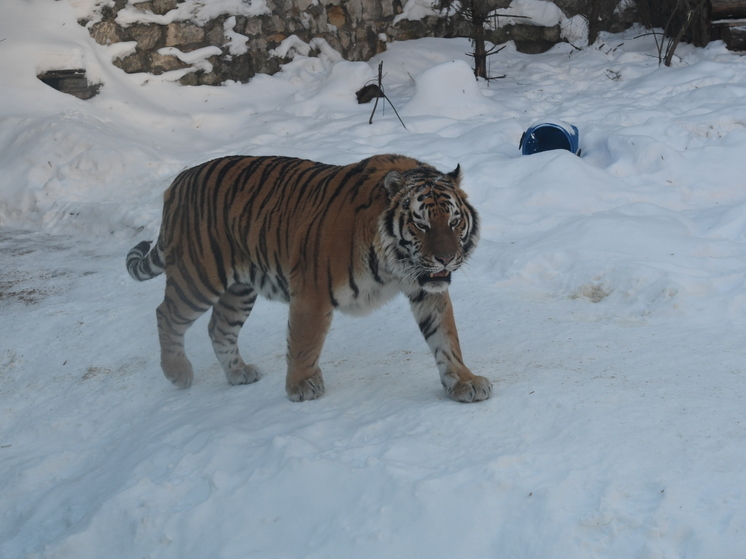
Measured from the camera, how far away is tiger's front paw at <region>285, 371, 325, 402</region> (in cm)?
379

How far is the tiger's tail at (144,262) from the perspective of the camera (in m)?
4.63

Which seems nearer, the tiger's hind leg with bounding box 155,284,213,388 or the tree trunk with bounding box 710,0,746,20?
the tiger's hind leg with bounding box 155,284,213,388

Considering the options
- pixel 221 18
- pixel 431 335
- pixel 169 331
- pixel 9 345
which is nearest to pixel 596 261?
pixel 431 335

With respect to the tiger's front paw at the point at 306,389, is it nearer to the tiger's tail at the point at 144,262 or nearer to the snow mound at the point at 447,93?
the tiger's tail at the point at 144,262

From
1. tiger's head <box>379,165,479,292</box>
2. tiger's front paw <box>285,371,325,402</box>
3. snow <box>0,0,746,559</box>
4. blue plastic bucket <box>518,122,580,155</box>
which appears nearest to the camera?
snow <box>0,0,746,559</box>

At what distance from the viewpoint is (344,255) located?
11.8 ft

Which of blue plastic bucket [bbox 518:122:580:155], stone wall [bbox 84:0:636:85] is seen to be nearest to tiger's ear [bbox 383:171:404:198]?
blue plastic bucket [bbox 518:122:580:155]

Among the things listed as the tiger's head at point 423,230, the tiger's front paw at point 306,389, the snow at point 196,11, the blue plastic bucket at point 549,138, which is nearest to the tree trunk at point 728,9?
the blue plastic bucket at point 549,138

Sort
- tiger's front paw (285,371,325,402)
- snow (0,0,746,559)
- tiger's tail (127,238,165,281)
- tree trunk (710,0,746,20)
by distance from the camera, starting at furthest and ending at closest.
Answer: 1. tree trunk (710,0,746,20)
2. tiger's tail (127,238,165,281)
3. tiger's front paw (285,371,325,402)
4. snow (0,0,746,559)

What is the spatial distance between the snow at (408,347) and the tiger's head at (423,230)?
58 centimetres

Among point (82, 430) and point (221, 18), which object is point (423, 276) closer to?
point (82, 430)

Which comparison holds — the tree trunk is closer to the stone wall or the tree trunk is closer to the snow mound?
the stone wall

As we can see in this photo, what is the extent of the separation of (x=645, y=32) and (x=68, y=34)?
7.03 m

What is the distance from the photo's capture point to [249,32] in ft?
31.8
